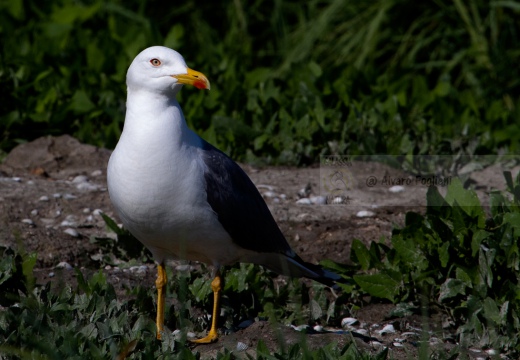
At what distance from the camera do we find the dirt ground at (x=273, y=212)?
4.55 metres

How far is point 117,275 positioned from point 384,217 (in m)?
1.79

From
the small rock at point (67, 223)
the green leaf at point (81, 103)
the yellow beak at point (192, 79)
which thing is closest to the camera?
the yellow beak at point (192, 79)

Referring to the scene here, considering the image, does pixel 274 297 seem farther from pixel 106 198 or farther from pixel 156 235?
pixel 106 198

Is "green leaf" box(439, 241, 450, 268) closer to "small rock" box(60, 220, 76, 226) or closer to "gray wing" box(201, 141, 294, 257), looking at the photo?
"gray wing" box(201, 141, 294, 257)

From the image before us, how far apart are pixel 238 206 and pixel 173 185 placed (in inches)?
19.0

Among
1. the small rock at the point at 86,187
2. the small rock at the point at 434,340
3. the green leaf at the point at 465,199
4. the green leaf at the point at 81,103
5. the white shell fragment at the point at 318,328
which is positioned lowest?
the white shell fragment at the point at 318,328

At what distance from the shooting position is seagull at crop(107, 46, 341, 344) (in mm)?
4020

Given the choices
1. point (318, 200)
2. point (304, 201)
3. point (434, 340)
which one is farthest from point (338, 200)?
point (434, 340)

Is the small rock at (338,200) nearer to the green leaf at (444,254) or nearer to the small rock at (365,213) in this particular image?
the small rock at (365,213)

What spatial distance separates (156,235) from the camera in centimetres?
416

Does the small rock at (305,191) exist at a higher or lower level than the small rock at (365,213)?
higher

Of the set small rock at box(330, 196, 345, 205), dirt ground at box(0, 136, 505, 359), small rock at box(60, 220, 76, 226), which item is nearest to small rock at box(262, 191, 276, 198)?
dirt ground at box(0, 136, 505, 359)

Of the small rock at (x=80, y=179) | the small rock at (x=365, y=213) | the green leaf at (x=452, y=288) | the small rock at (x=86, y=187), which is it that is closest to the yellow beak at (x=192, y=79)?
the green leaf at (x=452, y=288)

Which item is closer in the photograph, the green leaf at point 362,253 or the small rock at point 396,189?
the green leaf at point 362,253
